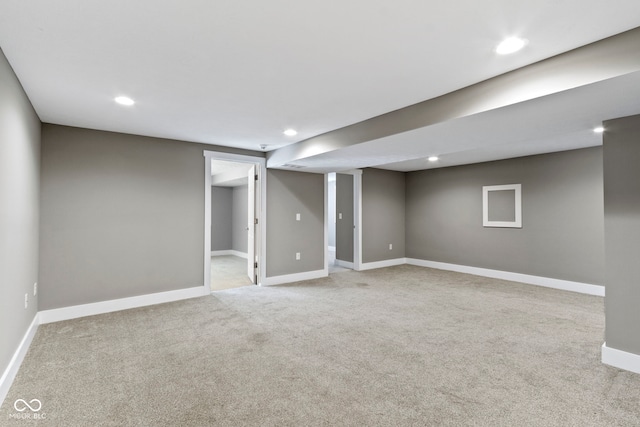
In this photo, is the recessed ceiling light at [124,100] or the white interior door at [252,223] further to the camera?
the white interior door at [252,223]

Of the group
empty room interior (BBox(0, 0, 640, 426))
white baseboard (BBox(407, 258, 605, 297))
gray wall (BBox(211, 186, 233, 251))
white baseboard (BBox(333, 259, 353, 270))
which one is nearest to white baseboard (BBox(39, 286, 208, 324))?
empty room interior (BBox(0, 0, 640, 426))

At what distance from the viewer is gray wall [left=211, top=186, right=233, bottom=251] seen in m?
9.02

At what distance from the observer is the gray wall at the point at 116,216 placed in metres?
3.72

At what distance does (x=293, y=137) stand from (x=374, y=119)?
130 centimetres

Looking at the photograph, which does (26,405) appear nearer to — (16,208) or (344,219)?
(16,208)

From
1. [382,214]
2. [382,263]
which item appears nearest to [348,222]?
[382,214]

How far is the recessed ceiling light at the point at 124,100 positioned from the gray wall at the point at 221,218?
6.08 metres

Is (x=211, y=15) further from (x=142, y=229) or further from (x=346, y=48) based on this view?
(x=142, y=229)

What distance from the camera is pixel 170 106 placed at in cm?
315

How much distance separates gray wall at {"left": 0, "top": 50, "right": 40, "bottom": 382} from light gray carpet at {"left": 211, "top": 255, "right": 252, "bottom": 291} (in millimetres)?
2533

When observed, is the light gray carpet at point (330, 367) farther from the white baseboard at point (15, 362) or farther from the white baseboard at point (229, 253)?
the white baseboard at point (229, 253)

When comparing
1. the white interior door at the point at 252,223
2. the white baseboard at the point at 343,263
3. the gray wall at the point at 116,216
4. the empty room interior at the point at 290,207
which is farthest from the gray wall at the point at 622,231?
the white baseboard at the point at 343,263

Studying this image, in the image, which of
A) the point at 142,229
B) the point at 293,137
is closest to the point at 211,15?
the point at 293,137

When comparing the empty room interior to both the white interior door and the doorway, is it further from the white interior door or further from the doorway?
the doorway
